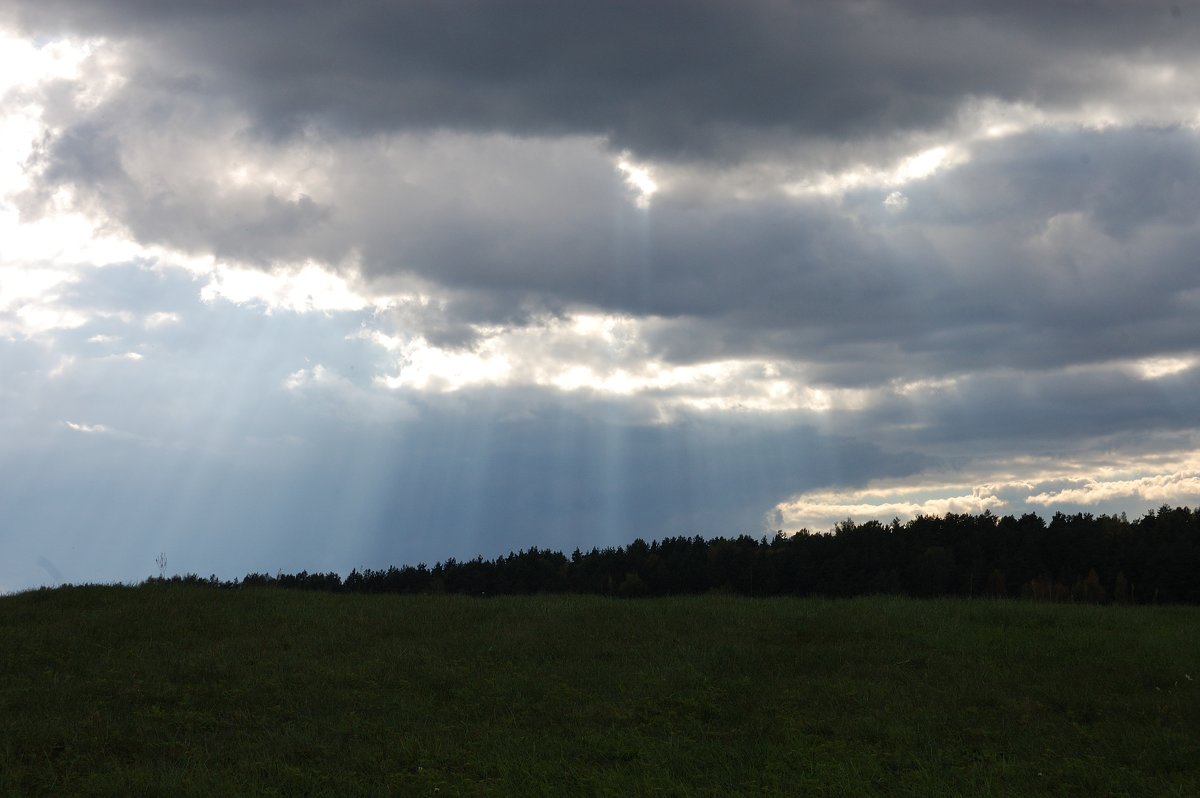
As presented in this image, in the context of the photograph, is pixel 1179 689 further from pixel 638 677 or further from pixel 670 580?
pixel 670 580

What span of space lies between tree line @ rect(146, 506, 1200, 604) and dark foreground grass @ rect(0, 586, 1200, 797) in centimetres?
1342

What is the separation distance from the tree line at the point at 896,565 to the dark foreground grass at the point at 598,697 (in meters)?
13.4

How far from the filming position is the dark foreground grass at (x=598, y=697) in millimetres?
13984

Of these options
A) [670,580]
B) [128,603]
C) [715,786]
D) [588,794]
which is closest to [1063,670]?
[715,786]

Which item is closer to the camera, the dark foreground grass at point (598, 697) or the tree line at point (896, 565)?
the dark foreground grass at point (598, 697)

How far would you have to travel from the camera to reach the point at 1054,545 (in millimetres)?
48438

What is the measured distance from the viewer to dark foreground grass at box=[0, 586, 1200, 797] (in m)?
14.0

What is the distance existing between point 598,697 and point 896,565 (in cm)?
Result: 3158

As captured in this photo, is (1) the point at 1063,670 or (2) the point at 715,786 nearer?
(2) the point at 715,786

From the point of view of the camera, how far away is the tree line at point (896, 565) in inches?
1626

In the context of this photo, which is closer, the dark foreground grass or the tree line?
the dark foreground grass

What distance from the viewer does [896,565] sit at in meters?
46.7

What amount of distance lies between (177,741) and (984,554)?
40586 mm

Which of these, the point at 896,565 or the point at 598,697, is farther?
the point at 896,565
